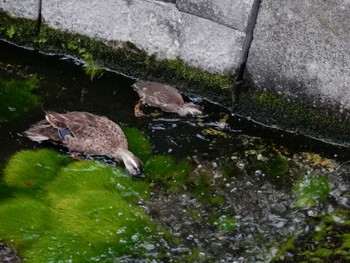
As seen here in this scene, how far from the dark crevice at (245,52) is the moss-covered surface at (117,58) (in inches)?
3.7

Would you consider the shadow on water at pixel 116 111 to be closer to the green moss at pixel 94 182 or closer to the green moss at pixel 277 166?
the green moss at pixel 277 166

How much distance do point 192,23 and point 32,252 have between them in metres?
3.55

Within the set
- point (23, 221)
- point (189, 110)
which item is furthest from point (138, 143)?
point (23, 221)

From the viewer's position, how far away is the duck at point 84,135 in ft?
23.4

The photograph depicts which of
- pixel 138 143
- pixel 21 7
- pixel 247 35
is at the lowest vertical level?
pixel 138 143

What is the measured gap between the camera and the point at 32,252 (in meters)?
5.99

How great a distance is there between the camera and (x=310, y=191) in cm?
704

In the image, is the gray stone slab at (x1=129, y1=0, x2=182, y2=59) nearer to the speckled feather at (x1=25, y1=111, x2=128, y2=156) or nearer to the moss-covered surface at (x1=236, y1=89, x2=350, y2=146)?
the moss-covered surface at (x1=236, y1=89, x2=350, y2=146)

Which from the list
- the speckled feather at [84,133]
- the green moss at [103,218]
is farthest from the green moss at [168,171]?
the green moss at [103,218]

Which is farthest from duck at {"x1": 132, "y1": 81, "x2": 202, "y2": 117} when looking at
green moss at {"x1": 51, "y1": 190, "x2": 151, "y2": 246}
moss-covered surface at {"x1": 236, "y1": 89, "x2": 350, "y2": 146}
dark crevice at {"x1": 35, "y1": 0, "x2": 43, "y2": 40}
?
dark crevice at {"x1": 35, "y1": 0, "x2": 43, "y2": 40}

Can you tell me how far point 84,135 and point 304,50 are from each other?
2.79 metres

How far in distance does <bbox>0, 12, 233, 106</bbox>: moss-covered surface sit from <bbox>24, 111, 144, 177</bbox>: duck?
54.3 inches

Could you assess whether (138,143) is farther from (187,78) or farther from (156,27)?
(156,27)

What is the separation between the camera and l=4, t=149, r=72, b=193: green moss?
6728 mm
